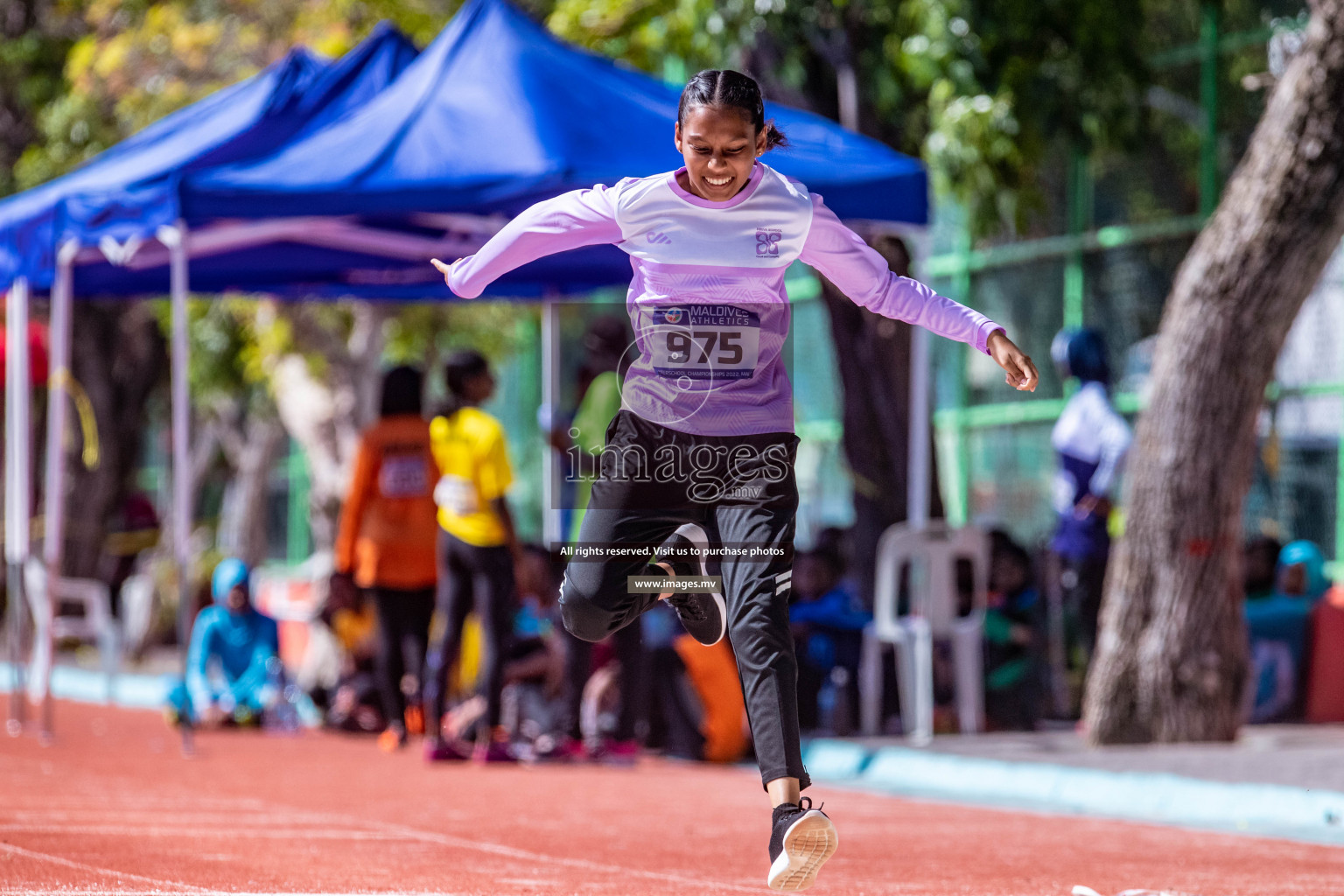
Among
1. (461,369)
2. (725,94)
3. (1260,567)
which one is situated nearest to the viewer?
(725,94)

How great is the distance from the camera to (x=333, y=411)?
17.3m

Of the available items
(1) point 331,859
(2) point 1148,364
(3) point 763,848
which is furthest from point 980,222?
(1) point 331,859

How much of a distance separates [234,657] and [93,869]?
21.2ft

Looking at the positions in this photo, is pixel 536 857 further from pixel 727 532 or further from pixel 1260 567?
pixel 1260 567

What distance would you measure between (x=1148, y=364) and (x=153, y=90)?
9044 mm

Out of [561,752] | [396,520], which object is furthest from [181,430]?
[561,752]

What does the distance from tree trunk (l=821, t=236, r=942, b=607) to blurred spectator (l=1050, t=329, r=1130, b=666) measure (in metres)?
1.45

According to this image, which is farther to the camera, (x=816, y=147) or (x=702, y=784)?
(x=816, y=147)

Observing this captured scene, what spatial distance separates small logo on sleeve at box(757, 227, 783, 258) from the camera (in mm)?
5051

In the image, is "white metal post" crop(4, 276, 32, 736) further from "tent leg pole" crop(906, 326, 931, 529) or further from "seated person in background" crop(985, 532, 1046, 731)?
"seated person in background" crop(985, 532, 1046, 731)

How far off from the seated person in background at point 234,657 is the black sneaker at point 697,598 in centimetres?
729

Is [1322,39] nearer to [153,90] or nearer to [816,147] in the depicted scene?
[816,147]

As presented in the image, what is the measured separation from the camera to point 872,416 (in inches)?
505

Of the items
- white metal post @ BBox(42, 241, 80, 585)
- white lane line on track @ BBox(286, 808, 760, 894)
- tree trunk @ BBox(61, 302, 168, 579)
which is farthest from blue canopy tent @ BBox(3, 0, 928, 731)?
tree trunk @ BBox(61, 302, 168, 579)
